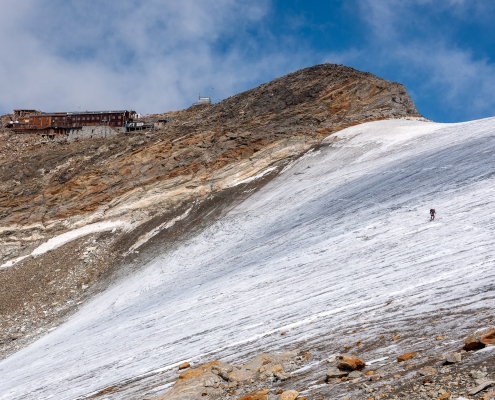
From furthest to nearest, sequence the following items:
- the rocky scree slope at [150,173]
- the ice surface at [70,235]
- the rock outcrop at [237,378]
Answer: the ice surface at [70,235], the rocky scree slope at [150,173], the rock outcrop at [237,378]

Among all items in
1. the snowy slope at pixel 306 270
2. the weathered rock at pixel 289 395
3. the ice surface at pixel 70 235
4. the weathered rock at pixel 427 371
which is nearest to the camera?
the weathered rock at pixel 427 371

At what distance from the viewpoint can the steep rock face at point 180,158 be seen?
35.2 m

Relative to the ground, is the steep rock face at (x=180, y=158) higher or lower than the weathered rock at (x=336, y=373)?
higher

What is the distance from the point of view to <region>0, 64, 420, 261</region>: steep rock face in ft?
116

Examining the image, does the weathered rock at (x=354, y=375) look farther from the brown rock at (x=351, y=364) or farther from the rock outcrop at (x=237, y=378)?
the rock outcrop at (x=237, y=378)

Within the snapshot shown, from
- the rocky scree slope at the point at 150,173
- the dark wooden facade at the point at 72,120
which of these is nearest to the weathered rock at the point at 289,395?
the rocky scree slope at the point at 150,173

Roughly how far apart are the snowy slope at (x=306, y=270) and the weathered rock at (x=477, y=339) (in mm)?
1889

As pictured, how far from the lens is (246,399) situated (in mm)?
7289

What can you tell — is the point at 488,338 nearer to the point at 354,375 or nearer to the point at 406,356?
the point at 406,356

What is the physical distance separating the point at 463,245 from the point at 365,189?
11.6m

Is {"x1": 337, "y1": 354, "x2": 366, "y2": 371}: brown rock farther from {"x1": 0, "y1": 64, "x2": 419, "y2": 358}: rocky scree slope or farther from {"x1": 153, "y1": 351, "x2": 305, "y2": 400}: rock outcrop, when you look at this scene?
{"x1": 0, "y1": 64, "x2": 419, "y2": 358}: rocky scree slope

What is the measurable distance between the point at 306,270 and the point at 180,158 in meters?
23.0

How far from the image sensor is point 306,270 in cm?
1661

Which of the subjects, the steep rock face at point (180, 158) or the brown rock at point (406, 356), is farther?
the steep rock face at point (180, 158)
